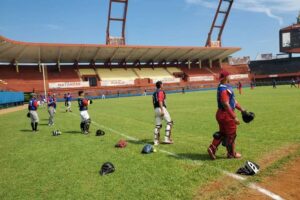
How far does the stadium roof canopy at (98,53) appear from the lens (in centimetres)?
5775

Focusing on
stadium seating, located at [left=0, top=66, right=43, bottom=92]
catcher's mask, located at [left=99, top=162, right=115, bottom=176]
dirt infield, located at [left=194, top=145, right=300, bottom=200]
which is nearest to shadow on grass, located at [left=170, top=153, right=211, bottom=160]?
dirt infield, located at [left=194, top=145, right=300, bottom=200]

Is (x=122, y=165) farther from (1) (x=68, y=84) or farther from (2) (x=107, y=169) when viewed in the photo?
(1) (x=68, y=84)

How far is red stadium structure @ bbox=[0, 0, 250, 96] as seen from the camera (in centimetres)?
6003

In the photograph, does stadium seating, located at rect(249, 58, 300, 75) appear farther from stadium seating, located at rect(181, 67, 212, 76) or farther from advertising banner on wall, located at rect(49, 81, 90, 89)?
advertising banner on wall, located at rect(49, 81, 90, 89)

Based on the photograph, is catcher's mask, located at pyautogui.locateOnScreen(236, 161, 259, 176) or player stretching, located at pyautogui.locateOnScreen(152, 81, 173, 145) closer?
catcher's mask, located at pyautogui.locateOnScreen(236, 161, 259, 176)

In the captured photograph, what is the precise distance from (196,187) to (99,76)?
63.6 metres

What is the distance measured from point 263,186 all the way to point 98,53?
63.8 meters

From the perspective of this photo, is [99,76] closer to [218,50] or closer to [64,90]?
[64,90]

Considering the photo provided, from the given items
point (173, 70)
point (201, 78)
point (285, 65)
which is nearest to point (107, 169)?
point (201, 78)

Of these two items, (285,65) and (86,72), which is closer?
(86,72)

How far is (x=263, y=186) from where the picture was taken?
5.55 m

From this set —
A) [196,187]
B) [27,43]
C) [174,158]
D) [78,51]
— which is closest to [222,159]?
[174,158]

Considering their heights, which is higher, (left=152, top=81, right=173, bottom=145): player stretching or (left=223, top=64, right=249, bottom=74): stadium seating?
(left=223, top=64, right=249, bottom=74): stadium seating

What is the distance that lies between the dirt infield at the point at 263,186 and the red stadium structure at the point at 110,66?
2016 inches
